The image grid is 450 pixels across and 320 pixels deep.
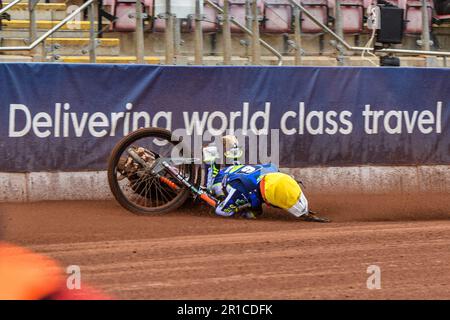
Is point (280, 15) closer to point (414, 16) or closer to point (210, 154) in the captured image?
point (414, 16)

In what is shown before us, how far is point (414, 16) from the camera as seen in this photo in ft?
53.2

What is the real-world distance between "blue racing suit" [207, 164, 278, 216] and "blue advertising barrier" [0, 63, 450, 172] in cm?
150

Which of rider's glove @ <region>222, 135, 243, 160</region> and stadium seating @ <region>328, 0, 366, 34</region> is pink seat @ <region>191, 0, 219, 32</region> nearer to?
rider's glove @ <region>222, 135, 243, 160</region>

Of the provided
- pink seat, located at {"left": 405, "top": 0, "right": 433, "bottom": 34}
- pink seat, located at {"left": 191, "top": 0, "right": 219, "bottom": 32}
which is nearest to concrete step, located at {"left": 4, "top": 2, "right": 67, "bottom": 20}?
pink seat, located at {"left": 191, "top": 0, "right": 219, "bottom": 32}

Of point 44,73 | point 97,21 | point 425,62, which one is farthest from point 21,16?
point 425,62

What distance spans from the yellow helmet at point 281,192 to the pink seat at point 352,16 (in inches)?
257

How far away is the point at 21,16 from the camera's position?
513 inches

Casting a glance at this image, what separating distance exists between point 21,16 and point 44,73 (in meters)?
2.34

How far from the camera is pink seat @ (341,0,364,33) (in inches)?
623

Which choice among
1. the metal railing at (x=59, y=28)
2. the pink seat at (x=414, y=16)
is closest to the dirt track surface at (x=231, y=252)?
the metal railing at (x=59, y=28)

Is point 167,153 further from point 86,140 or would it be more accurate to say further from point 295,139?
point 295,139

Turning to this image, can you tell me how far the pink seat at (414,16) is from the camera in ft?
53.2

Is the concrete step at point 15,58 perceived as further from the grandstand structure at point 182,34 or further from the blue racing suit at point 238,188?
the blue racing suit at point 238,188

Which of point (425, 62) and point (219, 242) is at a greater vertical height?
point (425, 62)
